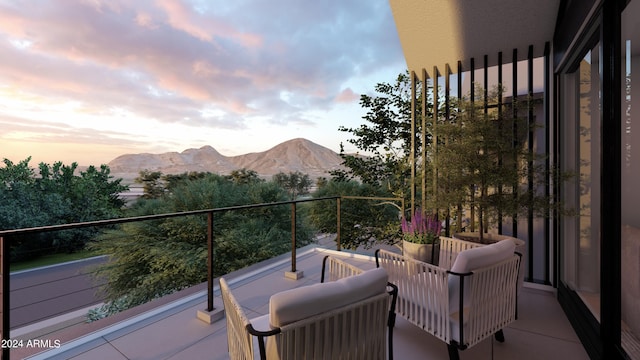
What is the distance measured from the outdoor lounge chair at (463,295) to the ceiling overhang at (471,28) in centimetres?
261

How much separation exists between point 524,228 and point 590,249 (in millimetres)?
2707

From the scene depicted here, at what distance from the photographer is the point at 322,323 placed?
1.11m

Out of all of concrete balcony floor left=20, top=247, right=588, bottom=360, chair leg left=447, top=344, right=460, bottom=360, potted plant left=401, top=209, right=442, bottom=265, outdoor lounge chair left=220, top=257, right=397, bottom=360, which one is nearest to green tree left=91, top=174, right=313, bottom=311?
concrete balcony floor left=20, top=247, right=588, bottom=360

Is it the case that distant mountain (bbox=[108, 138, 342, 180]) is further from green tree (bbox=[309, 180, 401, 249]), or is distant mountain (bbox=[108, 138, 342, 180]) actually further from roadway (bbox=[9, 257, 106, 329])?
roadway (bbox=[9, 257, 106, 329])

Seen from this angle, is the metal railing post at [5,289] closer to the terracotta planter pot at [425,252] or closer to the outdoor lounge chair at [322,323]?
the outdoor lounge chair at [322,323]

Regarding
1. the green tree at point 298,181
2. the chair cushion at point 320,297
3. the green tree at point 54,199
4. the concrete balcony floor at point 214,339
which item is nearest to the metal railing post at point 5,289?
the concrete balcony floor at point 214,339

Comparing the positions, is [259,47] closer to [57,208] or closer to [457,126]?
[457,126]

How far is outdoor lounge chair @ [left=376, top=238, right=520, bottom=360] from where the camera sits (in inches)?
68.6

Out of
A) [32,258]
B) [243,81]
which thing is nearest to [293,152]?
[243,81]

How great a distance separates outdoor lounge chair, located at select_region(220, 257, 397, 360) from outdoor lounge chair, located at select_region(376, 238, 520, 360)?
67 cm

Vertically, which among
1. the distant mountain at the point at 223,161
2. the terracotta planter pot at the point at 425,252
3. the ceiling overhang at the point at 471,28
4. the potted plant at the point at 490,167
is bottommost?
the terracotta planter pot at the point at 425,252

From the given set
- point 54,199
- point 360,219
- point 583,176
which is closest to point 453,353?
point 583,176

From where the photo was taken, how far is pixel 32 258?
1377 centimetres

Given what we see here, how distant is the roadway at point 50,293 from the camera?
7480mm
